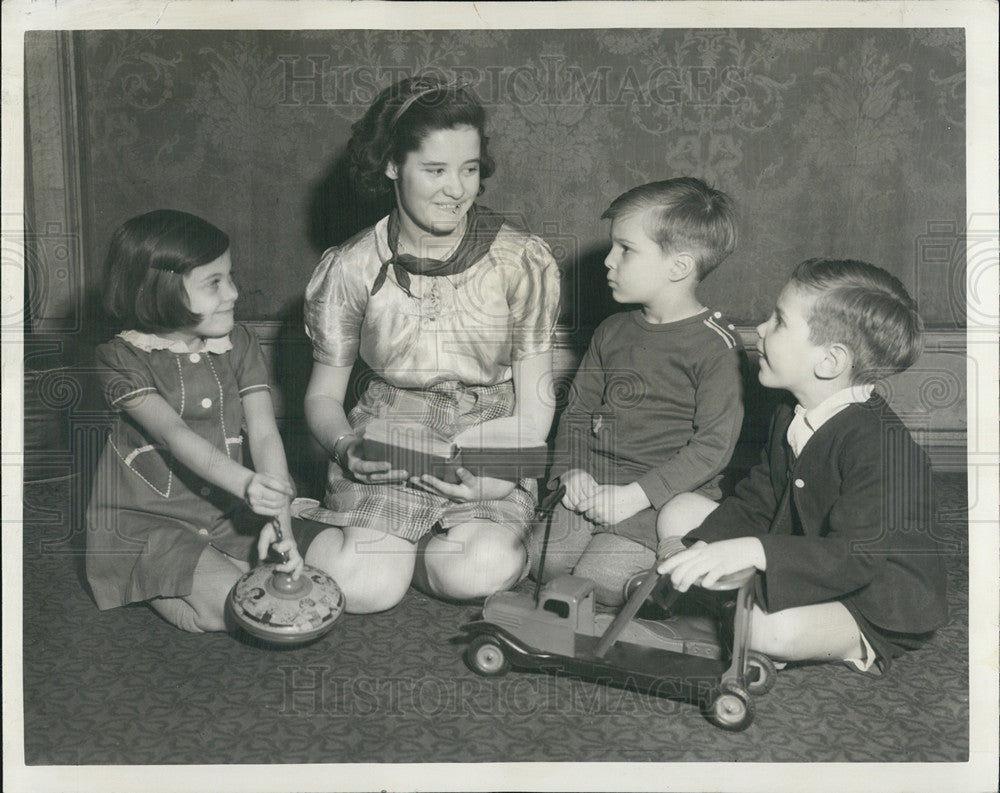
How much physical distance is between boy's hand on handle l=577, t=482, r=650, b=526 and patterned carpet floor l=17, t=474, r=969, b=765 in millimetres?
266

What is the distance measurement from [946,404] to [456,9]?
941 mm

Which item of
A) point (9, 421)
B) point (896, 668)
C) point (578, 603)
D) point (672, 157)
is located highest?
point (672, 157)

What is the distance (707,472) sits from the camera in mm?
1397

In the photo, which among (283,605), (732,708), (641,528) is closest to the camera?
(732,708)

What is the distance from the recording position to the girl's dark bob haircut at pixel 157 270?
135 cm

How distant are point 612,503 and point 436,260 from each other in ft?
1.49

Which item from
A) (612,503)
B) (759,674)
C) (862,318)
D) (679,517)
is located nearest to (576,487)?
(612,503)

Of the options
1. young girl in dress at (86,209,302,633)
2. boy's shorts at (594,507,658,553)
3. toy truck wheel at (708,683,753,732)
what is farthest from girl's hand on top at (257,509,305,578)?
toy truck wheel at (708,683,753,732)

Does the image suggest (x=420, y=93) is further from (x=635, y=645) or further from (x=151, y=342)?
(x=635, y=645)

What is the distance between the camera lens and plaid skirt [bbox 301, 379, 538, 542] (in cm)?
143

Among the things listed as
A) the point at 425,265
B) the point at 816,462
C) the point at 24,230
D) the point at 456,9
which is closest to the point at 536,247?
the point at 425,265

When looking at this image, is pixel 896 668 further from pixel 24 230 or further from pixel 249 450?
pixel 24 230

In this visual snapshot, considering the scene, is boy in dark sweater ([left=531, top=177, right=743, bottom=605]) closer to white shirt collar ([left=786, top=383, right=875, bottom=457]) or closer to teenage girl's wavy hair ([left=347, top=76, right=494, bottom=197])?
white shirt collar ([left=786, top=383, right=875, bottom=457])

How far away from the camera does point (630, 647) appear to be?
1.26 m
